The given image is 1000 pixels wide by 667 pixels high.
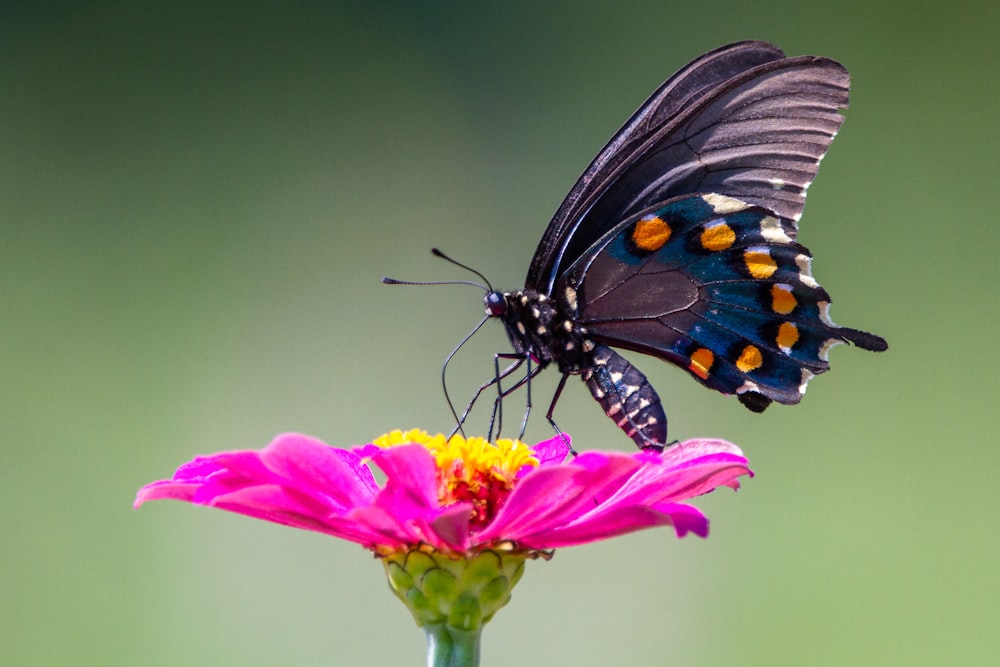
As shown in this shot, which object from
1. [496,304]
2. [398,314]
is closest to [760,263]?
[496,304]

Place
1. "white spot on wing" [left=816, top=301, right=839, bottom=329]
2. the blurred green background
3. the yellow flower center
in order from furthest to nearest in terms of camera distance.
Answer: the blurred green background < "white spot on wing" [left=816, top=301, right=839, bottom=329] < the yellow flower center

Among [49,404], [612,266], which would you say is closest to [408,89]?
[49,404]

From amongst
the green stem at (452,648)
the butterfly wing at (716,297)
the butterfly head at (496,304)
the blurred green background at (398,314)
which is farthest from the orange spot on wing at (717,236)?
the blurred green background at (398,314)

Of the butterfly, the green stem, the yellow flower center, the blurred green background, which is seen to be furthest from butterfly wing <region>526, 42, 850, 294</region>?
the blurred green background

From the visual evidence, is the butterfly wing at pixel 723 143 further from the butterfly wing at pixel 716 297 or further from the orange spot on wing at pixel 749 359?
the orange spot on wing at pixel 749 359

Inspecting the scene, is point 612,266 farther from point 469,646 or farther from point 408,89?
point 408,89

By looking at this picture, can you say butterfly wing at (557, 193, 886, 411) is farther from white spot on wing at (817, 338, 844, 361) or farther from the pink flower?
the pink flower

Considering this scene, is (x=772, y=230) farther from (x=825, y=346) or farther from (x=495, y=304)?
(x=495, y=304)
